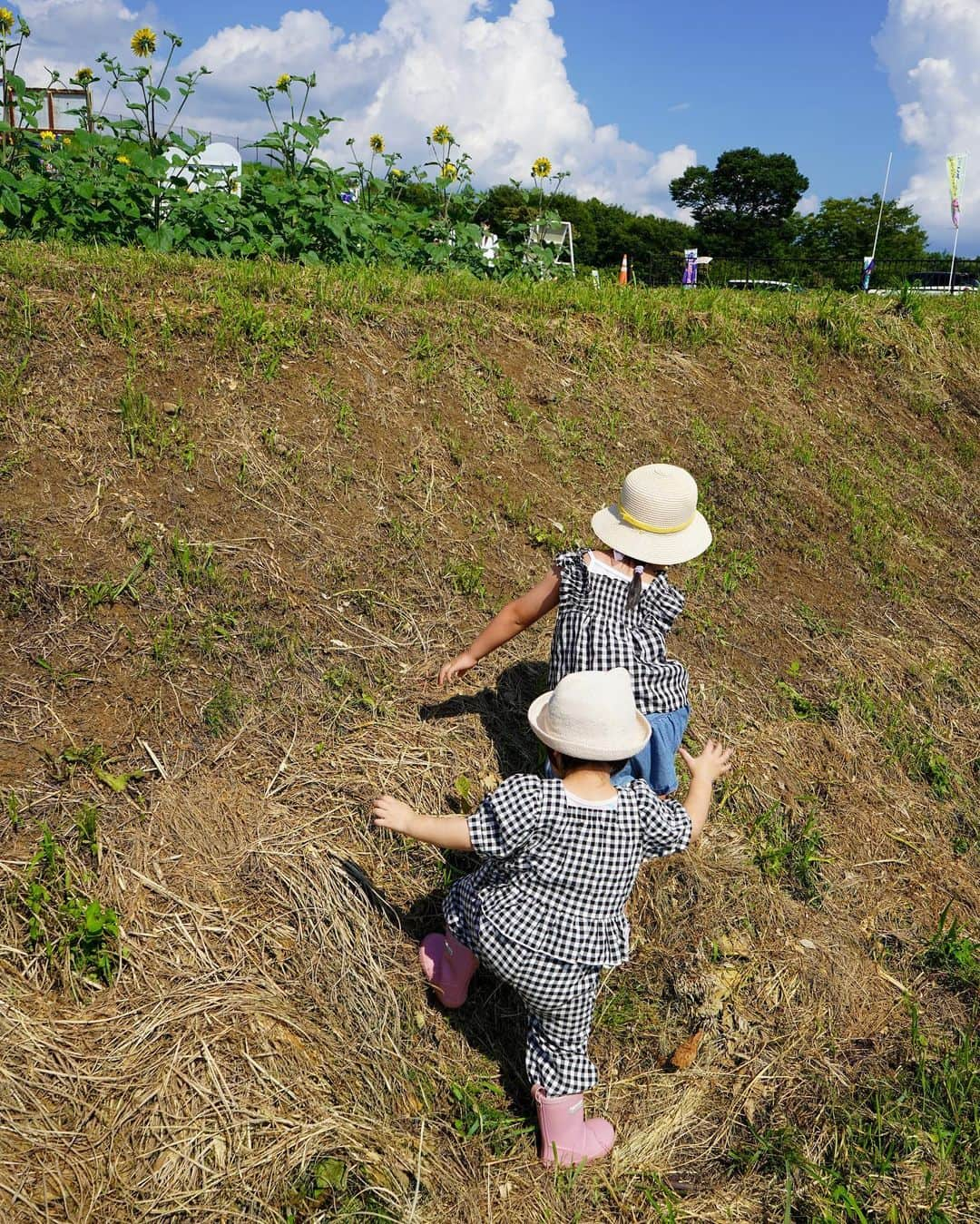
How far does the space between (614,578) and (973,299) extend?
705cm

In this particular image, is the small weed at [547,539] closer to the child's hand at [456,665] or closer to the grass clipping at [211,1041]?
the child's hand at [456,665]

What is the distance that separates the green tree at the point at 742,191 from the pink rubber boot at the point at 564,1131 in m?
65.9

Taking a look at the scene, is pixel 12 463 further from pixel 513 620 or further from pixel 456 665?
pixel 513 620

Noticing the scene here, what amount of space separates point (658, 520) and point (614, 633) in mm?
373

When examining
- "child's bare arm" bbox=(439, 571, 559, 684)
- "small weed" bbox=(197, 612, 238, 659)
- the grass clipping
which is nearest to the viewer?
the grass clipping

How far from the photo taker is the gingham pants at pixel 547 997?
8.69 feet

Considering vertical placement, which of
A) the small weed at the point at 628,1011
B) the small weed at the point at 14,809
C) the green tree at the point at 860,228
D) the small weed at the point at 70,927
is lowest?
the small weed at the point at 628,1011

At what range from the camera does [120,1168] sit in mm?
2502

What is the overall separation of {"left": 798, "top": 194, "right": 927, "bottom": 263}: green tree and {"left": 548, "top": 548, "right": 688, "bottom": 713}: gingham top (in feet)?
162

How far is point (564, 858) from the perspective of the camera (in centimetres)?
260

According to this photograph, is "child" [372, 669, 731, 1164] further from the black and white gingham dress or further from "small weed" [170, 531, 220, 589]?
"small weed" [170, 531, 220, 589]

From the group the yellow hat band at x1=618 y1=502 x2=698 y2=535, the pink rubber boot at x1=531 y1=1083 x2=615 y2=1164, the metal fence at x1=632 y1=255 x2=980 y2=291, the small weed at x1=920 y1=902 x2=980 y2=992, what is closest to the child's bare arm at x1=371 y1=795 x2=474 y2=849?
the pink rubber boot at x1=531 y1=1083 x2=615 y2=1164

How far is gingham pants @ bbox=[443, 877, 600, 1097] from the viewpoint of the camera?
8.69 ft

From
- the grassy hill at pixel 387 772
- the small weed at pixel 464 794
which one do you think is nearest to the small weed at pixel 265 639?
the grassy hill at pixel 387 772
